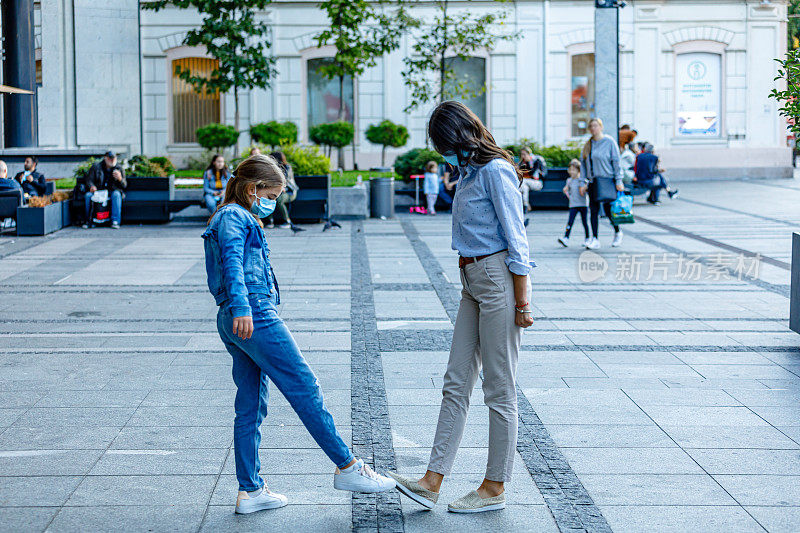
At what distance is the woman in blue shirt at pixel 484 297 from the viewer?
14.6 ft

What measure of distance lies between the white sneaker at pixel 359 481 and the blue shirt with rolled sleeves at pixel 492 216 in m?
1.03

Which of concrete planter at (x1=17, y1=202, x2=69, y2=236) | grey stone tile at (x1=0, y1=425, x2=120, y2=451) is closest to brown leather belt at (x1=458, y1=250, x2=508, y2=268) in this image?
grey stone tile at (x1=0, y1=425, x2=120, y2=451)

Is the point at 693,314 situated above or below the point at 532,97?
below

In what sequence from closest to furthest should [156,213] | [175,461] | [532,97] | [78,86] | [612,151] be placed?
1. [175,461]
2. [612,151]
3. [156,213]
4. [78,86]
5. [532,97]

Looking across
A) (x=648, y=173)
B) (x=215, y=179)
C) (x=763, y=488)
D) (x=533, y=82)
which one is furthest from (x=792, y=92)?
(x=533, y=82)

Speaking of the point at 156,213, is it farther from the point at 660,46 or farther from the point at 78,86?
the point at 660,46

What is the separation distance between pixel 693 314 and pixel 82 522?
21.6 ft

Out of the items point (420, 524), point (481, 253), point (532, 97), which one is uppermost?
point (532, 97)

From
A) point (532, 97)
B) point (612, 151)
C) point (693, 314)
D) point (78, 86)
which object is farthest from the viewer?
point (532, 97)

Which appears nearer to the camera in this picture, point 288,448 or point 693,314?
point 288,448

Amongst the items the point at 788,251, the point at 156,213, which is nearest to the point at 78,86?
the point at 156,213

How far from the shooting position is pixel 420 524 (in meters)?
4.39

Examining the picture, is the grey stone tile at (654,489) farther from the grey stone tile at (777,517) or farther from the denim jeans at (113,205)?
the denim jeans at (113,205)

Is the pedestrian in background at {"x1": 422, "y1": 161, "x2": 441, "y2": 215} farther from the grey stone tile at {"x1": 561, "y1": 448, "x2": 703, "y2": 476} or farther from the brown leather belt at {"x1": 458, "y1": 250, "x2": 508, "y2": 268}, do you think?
the brown leather belt at {"x1": 458, "y1": 250, "x2": 508, "y2": 268}
